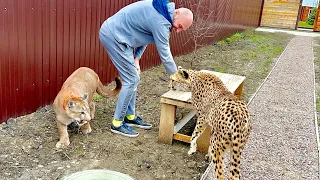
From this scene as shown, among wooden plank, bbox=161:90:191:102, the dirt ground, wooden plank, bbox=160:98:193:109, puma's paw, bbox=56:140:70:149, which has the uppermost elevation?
wooden plank, bbox=161:90:191:102

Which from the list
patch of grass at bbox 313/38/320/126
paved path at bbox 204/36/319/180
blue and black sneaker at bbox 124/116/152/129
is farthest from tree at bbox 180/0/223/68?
blue and black sneaker at bbox 124/116/152/129

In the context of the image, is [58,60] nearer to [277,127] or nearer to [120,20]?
[120,20]

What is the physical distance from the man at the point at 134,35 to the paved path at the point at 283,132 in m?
1.51

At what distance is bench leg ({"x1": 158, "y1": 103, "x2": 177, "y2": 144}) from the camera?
4.67 meters

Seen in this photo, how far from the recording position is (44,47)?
5309 mm

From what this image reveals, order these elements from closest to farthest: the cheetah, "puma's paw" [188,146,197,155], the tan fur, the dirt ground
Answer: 1. the cheetah
2. the dirt ground
3. the tan fur
4. "puma's paw" [188,146,197,155]

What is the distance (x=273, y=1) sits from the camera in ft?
78.1

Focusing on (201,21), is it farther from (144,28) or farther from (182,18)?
(182,18)

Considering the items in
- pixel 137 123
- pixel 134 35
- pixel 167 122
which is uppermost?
pixel 134 35

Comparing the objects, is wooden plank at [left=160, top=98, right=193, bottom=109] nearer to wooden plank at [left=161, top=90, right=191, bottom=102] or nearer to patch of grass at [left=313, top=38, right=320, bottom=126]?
wooden plank at [left=161, top=90, right=191, bottom=102]

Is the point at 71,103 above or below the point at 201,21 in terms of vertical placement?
below

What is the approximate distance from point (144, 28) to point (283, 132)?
2.91 metres

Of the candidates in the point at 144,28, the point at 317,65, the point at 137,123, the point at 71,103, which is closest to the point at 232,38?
the point at 317,65

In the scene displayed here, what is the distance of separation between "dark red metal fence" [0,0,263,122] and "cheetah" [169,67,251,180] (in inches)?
83.6
